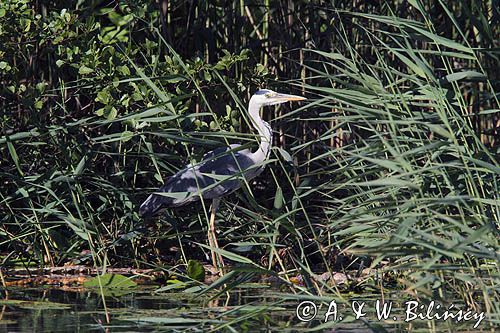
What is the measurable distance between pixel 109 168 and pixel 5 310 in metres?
1.93

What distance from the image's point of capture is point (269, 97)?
6.61 meters

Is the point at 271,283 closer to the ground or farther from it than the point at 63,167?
closer to the ground

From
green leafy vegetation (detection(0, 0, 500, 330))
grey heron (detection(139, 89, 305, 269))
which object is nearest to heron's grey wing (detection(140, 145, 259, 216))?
grey heron (detection(139, 89, 305, 269))

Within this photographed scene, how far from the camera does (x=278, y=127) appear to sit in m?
7.14

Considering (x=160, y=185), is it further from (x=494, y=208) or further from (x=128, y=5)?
(x=494, y=208)

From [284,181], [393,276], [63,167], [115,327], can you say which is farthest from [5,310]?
[284,181]

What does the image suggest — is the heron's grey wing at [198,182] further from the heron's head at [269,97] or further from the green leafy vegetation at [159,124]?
the heron's head at [269,97]

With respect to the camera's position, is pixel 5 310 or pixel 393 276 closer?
pixel 5 310

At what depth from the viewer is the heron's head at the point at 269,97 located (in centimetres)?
657

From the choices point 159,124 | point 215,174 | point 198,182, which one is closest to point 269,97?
point 215,174

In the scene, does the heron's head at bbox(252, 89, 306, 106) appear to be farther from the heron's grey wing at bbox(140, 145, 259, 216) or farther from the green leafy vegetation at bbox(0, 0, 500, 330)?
the heron's grey wing at bbox(140, 145, 259, 216)

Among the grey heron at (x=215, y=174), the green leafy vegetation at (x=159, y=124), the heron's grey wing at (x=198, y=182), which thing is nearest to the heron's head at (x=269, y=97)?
the grey heron at (x=215, y=174)

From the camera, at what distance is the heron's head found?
6.57m

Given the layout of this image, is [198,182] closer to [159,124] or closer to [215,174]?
[159,124]
